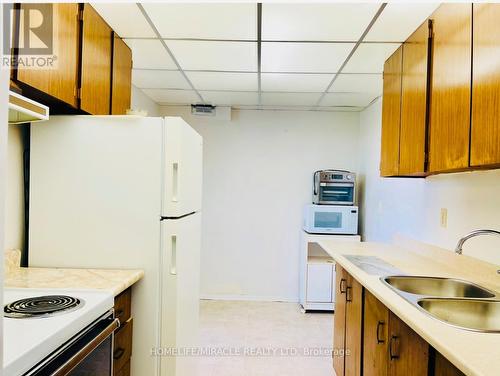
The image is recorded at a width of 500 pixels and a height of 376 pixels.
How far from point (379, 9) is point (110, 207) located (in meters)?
1.74

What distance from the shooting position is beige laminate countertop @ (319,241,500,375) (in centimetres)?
95

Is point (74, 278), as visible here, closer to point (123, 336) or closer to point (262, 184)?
point (123, 336)

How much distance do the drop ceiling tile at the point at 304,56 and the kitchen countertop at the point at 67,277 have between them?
5.42ft

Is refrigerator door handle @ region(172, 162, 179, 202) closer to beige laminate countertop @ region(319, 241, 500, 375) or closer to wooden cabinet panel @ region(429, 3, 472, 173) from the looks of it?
beige laminate countertop @ region(319, 241, 500, 375)

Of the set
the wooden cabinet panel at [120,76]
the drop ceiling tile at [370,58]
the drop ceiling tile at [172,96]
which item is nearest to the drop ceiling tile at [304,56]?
the drop ceiling tile at [370,58]

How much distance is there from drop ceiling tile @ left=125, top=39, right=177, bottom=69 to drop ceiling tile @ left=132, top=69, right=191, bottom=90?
0.16m

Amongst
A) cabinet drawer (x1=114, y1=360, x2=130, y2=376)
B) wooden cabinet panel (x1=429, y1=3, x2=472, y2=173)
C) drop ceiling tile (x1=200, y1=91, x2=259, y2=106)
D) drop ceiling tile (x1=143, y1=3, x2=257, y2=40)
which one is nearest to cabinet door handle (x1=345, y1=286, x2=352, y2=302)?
wooden cabinet panel (x1=429, y1=3, x2=472, y2=173)

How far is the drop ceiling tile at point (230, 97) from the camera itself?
3580 mm

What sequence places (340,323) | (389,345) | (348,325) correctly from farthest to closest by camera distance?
(340,323) → (348,325) → (389,345)

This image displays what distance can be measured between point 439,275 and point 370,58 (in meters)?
1.54

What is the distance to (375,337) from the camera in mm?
1703

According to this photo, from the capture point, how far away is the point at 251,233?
429cm

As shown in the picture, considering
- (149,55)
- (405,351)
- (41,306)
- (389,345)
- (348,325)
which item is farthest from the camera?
(149,55)

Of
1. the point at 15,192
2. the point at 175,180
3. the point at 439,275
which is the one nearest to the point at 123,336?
the point at 175,180
